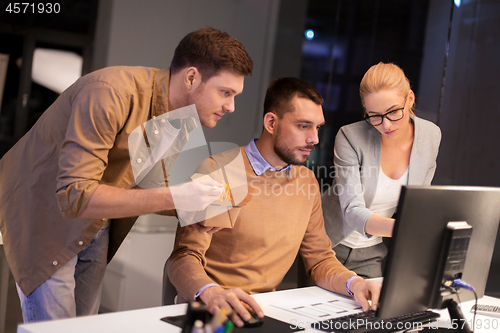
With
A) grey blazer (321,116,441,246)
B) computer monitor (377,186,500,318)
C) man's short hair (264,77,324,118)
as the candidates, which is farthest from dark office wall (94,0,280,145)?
computer monitor (377,186,500,318)

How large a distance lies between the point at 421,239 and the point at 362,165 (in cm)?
Result: 105

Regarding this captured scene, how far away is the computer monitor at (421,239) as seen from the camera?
1.01 m

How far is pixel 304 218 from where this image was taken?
1.87m

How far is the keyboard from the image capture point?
1.16 meters

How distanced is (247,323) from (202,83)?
2.41 ft

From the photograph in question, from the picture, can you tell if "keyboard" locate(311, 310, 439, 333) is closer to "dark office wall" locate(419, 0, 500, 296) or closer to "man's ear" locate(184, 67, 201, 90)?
"man's ear" locate(184, 67, 201, 90)

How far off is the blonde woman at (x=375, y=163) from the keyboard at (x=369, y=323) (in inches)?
27.3

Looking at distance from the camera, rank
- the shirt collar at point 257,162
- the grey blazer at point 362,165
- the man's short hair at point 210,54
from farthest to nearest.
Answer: the grey blazer at point 362,165
the shirt collar at point 257,162
the man's short hair at point 210,54

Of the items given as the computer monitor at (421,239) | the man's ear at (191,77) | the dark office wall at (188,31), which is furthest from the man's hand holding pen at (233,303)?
the dark office wall at (188,31)

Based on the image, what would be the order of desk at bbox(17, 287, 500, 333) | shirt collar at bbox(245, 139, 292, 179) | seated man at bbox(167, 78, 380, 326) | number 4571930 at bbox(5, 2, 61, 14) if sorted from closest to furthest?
desk at bbox(17, 287, 500, 333) → seated man at bbox(167, 78, 380, 326) → shirt collar at bbox(245, 139, 292, 179) → number 4571930 at bbox(5, 2, 61, 14)

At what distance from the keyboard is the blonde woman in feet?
2.27

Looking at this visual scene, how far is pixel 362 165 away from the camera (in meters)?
2.08

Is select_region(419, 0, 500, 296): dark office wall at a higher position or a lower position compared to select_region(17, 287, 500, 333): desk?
higher

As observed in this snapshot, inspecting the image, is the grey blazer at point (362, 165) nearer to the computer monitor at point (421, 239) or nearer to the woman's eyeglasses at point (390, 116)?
the woman's eyeglasses at point (390, 116)
